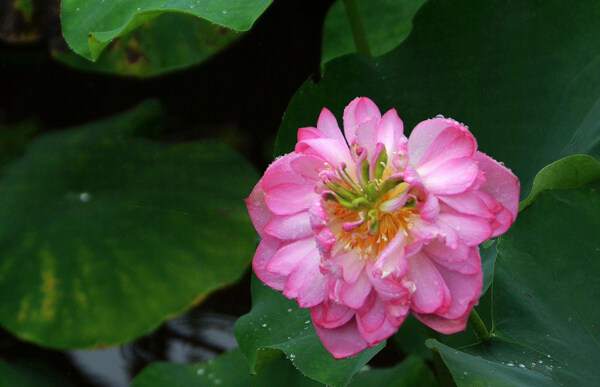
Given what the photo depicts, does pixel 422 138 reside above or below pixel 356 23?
above

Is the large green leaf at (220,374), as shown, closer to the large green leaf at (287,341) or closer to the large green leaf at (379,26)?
the large green leaf at (287,341)

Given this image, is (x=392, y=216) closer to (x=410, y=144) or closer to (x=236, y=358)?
(x=410, y=144)

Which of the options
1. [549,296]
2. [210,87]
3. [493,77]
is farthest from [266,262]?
[210,87]

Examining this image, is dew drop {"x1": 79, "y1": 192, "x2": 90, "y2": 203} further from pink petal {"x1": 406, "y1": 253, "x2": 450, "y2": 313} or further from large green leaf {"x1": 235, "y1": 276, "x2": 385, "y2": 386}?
pink petal {"x1": 406, "y1": 253, "x2": 450, "y2": 313}

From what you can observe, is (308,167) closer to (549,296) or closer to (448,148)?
(448,148)

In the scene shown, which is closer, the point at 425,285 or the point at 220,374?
the point at 425,285

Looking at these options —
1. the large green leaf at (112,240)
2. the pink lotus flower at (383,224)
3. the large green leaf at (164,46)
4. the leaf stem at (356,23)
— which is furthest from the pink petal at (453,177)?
the large green leaf at (164,46)

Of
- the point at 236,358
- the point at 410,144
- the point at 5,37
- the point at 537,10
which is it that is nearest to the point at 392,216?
the point at 410,144
